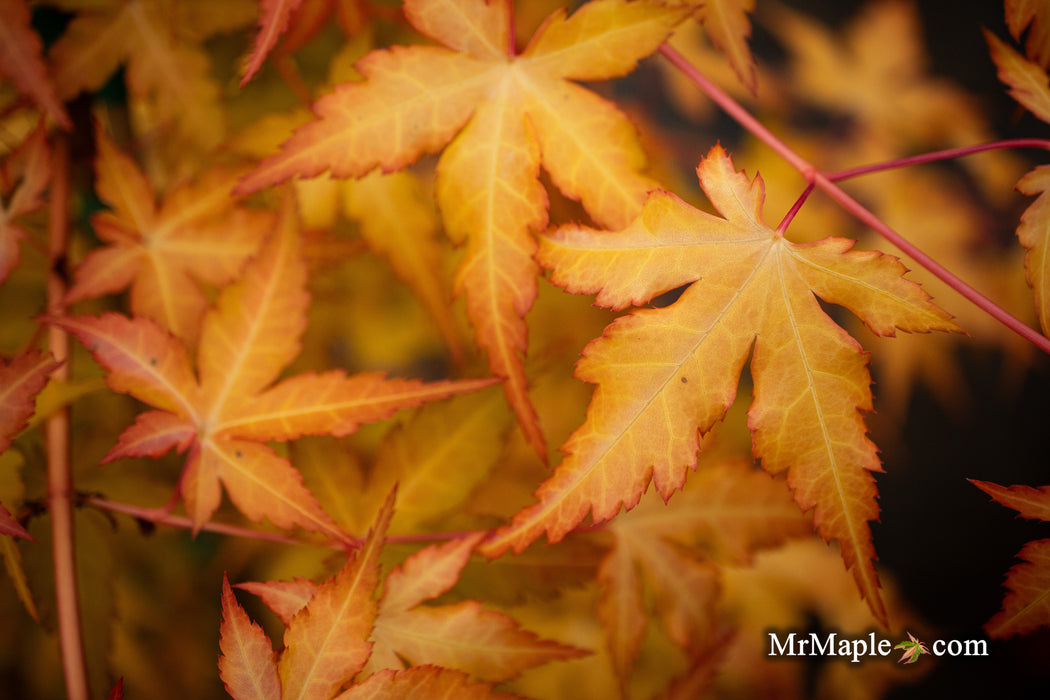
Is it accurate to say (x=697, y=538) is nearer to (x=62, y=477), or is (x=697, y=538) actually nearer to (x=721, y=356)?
(x=721, y=356)

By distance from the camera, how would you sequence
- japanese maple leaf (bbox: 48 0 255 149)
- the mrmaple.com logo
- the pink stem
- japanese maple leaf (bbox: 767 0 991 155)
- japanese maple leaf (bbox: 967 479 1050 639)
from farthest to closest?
japanese maple leaf (bbox: 767 0 991 155) < the mrmaple.com logo < japanese maple leaf (bbox: 48 0 255 149) < the pink stem < japanese maple leaf (bbox: 967 479 1050 639)

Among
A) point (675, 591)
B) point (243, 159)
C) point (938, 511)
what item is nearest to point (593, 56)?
point (243, 159)

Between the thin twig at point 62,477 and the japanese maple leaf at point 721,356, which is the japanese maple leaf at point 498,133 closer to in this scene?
the japanese maple leaf at point 721,356

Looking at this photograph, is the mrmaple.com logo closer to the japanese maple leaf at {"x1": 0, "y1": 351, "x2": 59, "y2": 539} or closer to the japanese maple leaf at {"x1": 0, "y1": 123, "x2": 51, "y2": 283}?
the japanese maple leaf at {"x1": 0, "y1": 351, "x2": 59, "y2": 539}

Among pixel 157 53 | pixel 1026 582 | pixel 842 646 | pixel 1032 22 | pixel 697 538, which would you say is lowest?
pixel 842 646

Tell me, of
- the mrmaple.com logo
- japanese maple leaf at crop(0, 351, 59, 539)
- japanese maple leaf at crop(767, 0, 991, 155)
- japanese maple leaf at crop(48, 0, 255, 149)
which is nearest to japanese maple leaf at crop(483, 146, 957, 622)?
japanese maple leaf at crop(0, 351, 59, 539)

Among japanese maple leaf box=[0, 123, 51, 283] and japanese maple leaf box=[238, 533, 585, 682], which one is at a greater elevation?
japanese maple leaf box=[0, 123, 51, 283]

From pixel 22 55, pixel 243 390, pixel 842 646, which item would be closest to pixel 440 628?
pixel 243 390
